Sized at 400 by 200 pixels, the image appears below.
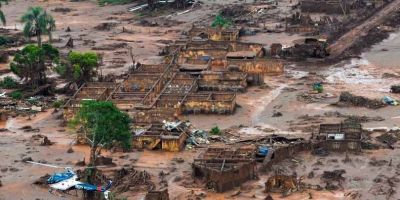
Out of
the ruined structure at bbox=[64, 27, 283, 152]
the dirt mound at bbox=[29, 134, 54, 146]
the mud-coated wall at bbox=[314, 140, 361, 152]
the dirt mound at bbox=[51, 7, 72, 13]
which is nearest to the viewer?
the mud-coated wall at bbox=[314, 140, 361, 152]

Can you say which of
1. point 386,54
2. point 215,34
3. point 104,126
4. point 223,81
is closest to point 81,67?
point 223,81

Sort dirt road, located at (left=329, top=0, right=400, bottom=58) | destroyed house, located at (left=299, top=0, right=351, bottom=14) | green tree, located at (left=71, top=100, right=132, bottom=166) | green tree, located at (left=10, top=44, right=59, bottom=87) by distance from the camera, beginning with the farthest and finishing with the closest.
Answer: destroyed house, located at (left=299, top=0, right=351, bottom=14), dirt road, located at (left=329, top=0, right=400, bottom=58), green tree, located at (left=10, top=44, right=59, bottom=87), green tree, located at (left=71, top=100, right=132, bottom=166)

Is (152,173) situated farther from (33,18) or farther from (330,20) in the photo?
(330,20)

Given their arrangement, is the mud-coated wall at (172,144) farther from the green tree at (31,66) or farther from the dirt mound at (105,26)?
the dirt mound at (105,26)

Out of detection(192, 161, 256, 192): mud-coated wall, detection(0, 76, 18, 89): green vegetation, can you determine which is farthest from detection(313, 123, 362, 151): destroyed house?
detection(0, 76, 18, 89): green vegetation

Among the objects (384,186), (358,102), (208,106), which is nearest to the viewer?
(384,186)

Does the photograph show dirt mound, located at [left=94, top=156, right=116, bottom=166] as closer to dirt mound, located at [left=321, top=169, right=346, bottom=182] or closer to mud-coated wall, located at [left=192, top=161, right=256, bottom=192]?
mud-coated wall, located at [left=192, top=161, right=256, bottom=192]

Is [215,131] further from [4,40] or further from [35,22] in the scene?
[4,40]

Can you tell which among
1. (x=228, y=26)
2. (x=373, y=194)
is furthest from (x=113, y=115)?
(x=228, y=26)
